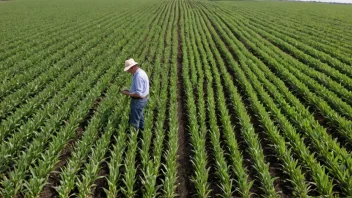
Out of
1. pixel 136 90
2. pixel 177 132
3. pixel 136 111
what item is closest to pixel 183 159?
pixel 177 132

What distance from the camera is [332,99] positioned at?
26.6ft

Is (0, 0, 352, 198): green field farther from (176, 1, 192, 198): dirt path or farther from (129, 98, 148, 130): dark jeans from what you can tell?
(129, 98, 148, 130): dark jeans

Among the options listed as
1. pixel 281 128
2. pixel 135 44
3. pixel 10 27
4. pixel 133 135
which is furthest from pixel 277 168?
pixel 10 27

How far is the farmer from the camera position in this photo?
238 inches

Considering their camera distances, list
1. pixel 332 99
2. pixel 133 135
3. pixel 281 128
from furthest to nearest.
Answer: pixel 332 99 → pixel 281 128 → pixel 133 135

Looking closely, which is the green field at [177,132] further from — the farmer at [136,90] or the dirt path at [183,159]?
the farmer at [136,90]

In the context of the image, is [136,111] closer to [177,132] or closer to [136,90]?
[136,90]

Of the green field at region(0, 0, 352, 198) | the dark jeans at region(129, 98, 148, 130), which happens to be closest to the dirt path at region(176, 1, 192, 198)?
the green field at region(0, 0, 352, 198)

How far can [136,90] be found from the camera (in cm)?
607

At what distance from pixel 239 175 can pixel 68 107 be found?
512cm

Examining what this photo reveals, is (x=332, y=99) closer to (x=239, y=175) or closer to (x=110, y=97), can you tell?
(x=239, y=175)

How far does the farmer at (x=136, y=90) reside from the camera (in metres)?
6.04

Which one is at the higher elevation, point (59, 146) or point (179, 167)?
point (59, 146)

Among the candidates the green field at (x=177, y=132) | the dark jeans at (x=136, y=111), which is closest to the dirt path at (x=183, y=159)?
the green field at (x=177, y=132)
